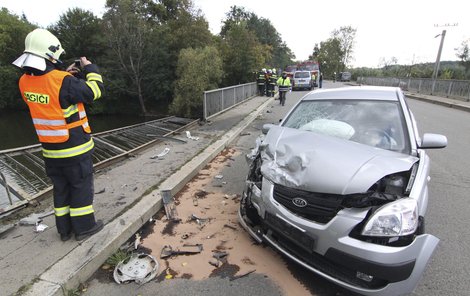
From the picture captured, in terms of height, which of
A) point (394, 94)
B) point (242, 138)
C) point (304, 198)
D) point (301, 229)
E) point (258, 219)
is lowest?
point (242, 138)

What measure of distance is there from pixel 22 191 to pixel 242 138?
18.3ft

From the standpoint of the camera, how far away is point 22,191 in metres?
4.59

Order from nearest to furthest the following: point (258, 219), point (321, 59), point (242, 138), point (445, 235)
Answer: point (258, 219)
point (445, 235)
point (242, 138)
point (321, 59)

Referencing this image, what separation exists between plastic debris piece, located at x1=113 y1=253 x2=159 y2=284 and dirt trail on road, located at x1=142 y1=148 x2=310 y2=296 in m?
0.09

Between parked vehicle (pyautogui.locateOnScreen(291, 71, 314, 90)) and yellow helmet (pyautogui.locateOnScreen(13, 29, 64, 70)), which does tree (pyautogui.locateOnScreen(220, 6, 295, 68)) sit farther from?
yellow helmet (pyautogui.locateOnScreen(13, 29, 64, 70))

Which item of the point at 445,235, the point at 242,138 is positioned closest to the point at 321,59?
the point at 242,138

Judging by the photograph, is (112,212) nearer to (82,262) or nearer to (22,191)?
(82,262)

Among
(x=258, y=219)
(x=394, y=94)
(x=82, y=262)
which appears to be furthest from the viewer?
(x=394, y=94)

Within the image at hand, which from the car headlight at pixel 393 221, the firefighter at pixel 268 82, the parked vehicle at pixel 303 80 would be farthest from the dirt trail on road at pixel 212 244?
the parked vehicle at pixel 303 80

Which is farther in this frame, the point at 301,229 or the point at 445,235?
the point at 445,235

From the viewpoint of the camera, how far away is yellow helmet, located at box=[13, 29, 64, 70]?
260 centimetres

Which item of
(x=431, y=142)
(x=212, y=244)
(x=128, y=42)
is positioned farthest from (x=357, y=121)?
(x=128, y=42)

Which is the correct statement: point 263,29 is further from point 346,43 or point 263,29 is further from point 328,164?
point 328,164

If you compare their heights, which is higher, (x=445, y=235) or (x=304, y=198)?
(x=304, y=198)
